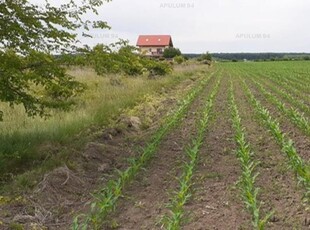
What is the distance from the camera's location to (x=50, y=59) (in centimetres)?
755

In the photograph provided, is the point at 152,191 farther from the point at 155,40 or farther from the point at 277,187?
the point at 155,40

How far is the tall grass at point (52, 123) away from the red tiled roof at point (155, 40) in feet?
294

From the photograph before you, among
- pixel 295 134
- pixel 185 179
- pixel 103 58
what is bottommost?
pixel 295 134

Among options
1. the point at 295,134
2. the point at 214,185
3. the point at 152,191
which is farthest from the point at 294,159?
the point at 295,134

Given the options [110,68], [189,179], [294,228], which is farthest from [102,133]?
[294,228]

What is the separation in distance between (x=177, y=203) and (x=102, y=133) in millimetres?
4519

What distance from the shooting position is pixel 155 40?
4200 inches

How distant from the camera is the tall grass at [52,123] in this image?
786 centimetres

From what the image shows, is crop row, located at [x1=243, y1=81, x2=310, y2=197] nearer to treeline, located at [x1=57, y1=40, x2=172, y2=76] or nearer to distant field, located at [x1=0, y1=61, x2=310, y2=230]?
distant field, located at [x1=0, y1=61, x2=310, y2=230]

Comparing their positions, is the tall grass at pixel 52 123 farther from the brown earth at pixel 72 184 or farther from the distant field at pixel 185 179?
the brown earth at pixel 72 184

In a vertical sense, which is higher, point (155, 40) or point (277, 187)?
point (155, 40)

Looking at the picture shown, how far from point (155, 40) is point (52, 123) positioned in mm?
98709

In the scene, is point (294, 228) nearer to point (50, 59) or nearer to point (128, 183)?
point (128, 183)

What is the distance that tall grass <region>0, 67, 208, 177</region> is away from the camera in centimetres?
786
